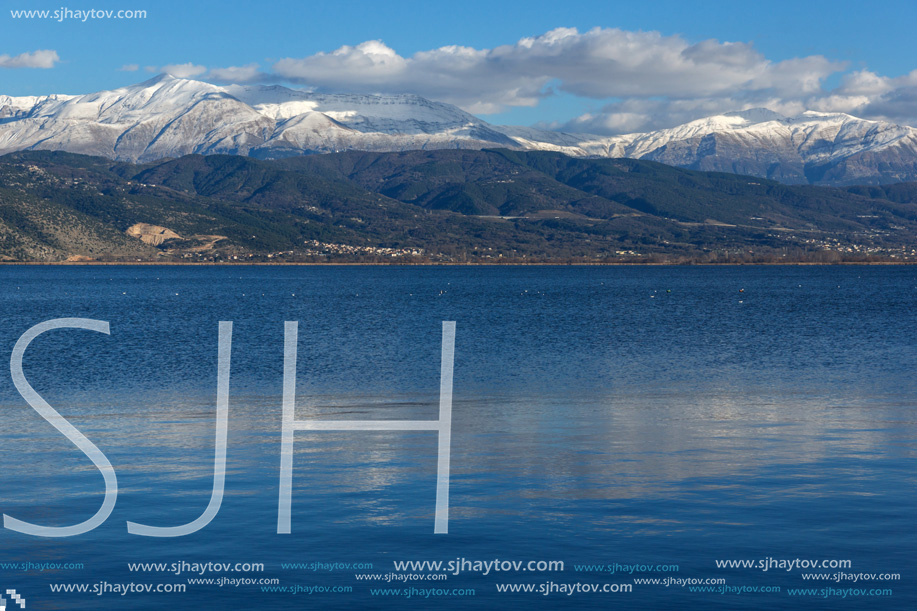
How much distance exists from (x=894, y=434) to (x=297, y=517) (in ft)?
71.5

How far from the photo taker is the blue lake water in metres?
18.6

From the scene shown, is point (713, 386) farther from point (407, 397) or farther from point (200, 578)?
point (200, 578)

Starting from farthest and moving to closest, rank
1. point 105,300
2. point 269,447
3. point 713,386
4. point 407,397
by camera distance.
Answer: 1. point 105,300
2. point 713,386
3. point 407,397
4. point 269,447

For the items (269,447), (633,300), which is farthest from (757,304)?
(269,447)


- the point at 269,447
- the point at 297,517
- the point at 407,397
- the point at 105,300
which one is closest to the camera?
the point at 297,517

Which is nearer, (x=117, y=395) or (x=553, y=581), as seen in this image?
(x=553, y=581)

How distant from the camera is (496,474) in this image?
2700cm

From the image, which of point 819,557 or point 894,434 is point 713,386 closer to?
point 894,434

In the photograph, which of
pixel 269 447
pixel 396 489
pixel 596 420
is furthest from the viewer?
pixel 596 420

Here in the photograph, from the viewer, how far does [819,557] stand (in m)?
19.6

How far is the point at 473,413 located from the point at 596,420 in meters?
5.31

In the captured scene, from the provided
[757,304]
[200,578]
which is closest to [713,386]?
[200,578]

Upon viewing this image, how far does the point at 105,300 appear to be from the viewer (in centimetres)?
14975

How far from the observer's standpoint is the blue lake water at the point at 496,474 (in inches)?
731
